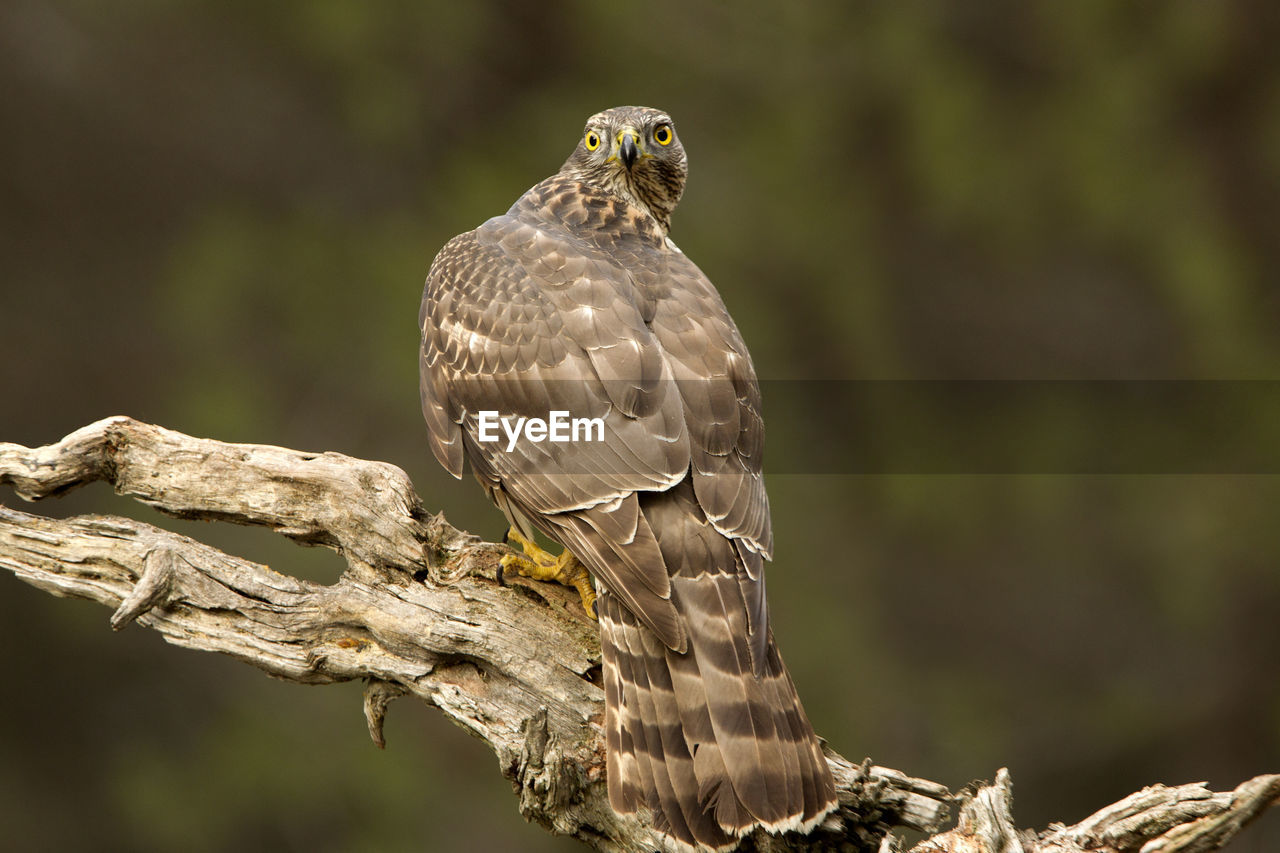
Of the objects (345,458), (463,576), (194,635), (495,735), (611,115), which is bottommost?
(495,735)

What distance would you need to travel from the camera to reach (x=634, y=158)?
3707mm

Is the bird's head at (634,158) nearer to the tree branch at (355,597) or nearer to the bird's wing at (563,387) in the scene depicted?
the bird's wing at (563,387)

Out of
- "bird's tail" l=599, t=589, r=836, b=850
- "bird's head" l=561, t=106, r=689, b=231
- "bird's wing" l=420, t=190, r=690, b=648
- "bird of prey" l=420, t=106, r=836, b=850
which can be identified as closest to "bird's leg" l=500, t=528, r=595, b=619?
"bird of prey" l=420, t=106, r=836, b=850

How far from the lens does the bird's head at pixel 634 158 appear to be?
3.73 meters

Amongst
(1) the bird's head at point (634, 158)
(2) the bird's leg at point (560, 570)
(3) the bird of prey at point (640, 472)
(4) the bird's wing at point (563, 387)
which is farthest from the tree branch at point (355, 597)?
(1) the bird's head at point (634, 158)

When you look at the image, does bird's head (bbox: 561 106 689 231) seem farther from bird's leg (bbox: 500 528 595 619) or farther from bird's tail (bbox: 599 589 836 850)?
bird's tail (bbox: 599 589 836 850)

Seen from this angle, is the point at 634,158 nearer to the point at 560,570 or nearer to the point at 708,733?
the point at 560,570

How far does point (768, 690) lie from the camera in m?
2.55

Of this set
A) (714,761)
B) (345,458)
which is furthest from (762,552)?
(345,458)

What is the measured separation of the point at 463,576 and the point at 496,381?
0.58m

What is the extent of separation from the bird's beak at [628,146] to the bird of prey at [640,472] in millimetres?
10

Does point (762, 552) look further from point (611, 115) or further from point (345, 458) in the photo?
point (611, 115)

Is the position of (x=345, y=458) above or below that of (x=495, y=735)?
above

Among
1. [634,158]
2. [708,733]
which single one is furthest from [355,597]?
[634,158]
